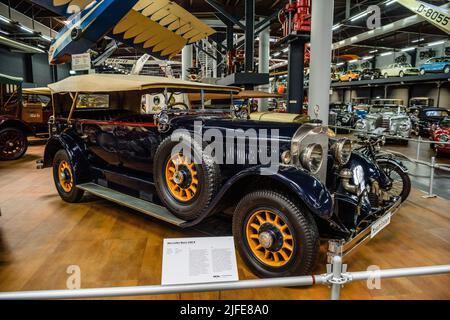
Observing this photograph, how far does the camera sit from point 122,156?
3.55 m

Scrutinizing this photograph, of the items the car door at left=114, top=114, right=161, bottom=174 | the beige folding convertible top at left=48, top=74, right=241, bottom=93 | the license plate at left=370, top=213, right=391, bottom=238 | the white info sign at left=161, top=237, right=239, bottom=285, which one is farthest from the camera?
the car door at left=114, top=114, right=161, bottom=174

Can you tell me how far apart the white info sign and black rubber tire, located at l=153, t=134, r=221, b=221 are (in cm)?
74

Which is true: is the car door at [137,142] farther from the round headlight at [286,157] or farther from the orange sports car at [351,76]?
the orange sports car at [351,76]

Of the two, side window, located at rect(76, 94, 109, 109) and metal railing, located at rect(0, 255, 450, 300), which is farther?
side window, located at rect(76, 94, 109, 109)

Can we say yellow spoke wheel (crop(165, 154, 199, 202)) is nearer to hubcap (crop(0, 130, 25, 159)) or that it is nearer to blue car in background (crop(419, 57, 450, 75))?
hubcap (crop(0, 130, 25, 159))

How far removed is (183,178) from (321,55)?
4.22 m

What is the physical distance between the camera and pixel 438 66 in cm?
1479

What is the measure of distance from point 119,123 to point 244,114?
1576mm

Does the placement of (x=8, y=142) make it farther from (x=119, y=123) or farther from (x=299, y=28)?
(x=299, y=28)

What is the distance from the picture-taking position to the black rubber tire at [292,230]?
207 cm

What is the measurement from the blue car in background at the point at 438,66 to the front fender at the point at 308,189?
16003mm

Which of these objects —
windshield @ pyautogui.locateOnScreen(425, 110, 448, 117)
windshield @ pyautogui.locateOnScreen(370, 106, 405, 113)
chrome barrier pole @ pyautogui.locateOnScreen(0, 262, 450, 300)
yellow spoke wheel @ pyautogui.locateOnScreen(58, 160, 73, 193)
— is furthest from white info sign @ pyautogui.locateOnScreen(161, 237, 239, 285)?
windshield @ pyautogui.locateOnScreen(425, 110, 448, 117)

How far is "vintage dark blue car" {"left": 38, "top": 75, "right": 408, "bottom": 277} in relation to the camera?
2.19 metres

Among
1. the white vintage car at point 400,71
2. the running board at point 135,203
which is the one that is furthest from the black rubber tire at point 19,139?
the white vintage car at point 400,71
